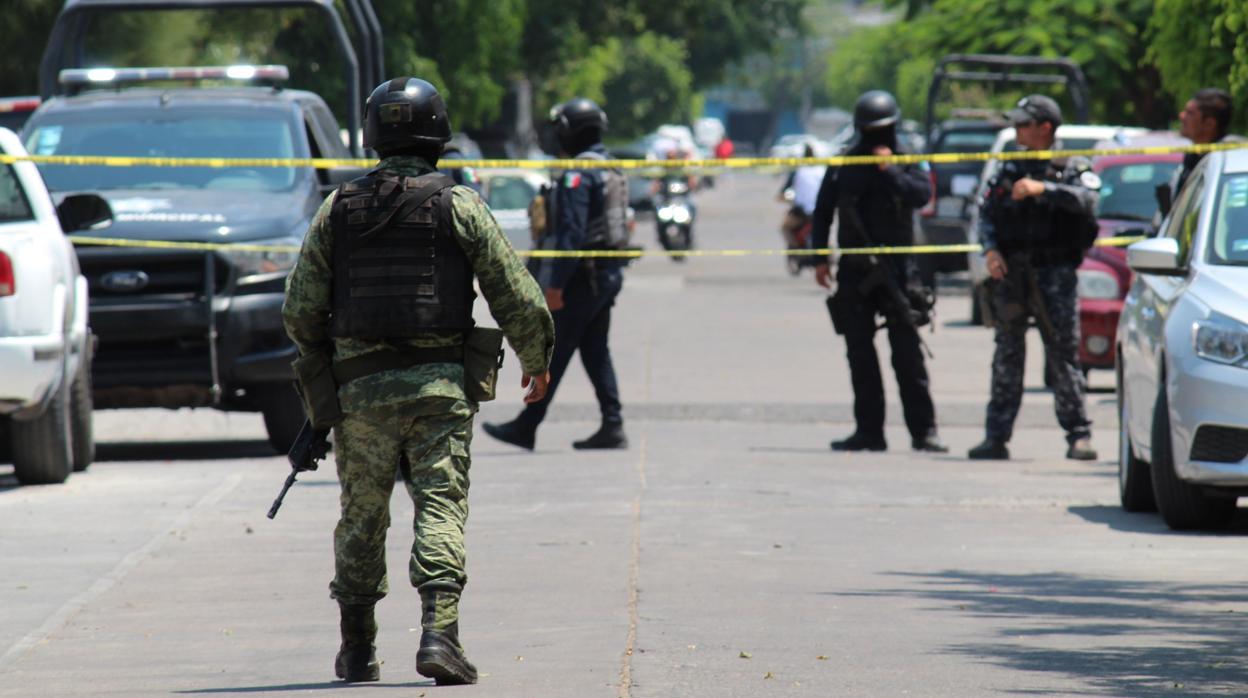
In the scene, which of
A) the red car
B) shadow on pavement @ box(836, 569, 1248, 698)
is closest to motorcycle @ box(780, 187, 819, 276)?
the red car

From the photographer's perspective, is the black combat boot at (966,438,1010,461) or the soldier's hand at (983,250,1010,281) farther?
the black combat boot at (966,438,1010,461)

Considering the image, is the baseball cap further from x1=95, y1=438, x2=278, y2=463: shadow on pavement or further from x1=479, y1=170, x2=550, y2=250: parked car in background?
x1=479, y1=170, x2=550, y2=250: parked car in background

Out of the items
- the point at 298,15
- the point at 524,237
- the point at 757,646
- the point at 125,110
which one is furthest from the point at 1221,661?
the point at 298,15

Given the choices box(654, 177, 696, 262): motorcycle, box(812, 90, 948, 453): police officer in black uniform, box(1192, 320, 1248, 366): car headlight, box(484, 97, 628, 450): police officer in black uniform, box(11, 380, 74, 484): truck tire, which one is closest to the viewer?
box(1192, 320, 1248, 366): car headlight

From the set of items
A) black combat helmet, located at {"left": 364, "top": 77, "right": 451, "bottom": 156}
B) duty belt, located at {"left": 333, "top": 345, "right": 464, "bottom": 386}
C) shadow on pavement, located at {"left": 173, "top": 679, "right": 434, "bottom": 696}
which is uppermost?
black combat helmet, located at {"left": 364, "top": 77, "right": 451, "bottom": 156}

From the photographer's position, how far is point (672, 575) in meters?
8.42

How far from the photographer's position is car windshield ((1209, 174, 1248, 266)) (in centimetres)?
988

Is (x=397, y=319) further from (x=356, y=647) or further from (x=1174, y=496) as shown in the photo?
(x=1174, y=496)

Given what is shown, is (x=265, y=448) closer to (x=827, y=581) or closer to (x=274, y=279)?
(x=274, y=279)

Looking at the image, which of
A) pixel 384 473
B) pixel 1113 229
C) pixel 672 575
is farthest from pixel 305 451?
pixel 1113 229

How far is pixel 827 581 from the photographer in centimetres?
834

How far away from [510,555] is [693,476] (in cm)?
276

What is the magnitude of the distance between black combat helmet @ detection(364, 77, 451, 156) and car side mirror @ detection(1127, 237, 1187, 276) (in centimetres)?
405

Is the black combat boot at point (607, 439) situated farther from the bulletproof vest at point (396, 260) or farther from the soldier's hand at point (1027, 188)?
the bulletproof vest at point (396, 260)
